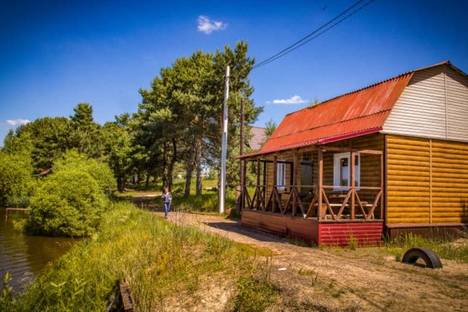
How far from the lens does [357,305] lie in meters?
5.33

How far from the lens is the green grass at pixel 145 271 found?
663 centimetres

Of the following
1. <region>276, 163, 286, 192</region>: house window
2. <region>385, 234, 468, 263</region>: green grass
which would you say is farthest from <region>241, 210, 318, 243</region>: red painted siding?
<region>276, 163, 286, 192</region>: house window

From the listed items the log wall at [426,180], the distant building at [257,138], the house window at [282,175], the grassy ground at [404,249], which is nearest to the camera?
the grassy ground at [404,249]

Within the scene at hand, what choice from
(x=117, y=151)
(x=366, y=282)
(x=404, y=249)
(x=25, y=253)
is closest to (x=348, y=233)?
(x=404, y=249)

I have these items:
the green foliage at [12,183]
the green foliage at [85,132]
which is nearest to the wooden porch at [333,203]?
the green foliage at [12,183]

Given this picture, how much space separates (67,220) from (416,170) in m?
14.8

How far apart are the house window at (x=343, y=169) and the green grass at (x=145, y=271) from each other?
233 inches

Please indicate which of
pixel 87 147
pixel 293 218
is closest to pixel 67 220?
pixel 293 218

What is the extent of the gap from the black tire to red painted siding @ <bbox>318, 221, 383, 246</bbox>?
2264 mm

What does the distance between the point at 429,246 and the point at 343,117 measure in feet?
19.5

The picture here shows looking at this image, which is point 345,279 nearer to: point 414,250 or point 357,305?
point 357,305

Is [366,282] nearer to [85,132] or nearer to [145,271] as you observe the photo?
[145,271]

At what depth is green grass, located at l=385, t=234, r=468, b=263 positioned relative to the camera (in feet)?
31.9

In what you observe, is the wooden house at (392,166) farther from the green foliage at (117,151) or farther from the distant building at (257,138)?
the green foliage at (117,151)
